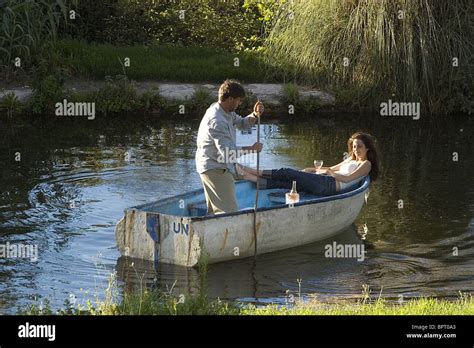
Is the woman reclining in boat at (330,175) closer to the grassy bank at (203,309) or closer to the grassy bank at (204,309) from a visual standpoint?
the grassy bank at (203,309)

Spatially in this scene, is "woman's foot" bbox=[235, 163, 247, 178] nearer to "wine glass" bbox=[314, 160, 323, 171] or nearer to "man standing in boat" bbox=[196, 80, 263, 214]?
"wine glass" bbox=[314, 160, 323, 171]

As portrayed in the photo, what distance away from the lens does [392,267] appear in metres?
12.5

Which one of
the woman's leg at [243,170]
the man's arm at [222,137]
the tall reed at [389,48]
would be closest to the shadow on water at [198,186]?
the tall reed at [389,48]

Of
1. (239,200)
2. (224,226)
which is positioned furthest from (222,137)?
(239,200)

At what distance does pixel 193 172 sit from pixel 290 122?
462 centimetres

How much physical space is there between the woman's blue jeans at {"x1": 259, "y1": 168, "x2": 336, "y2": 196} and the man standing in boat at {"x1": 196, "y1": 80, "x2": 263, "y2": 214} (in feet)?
5.09

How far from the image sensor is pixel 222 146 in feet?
38.5

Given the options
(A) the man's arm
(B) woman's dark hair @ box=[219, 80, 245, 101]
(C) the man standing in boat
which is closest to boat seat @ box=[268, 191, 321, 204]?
(C) the man standing in boat

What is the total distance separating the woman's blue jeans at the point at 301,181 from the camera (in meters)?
13.7

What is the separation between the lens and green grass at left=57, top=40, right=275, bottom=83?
71.2 feet

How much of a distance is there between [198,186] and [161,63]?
6905mm

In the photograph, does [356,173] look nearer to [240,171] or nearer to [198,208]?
[240,171]
